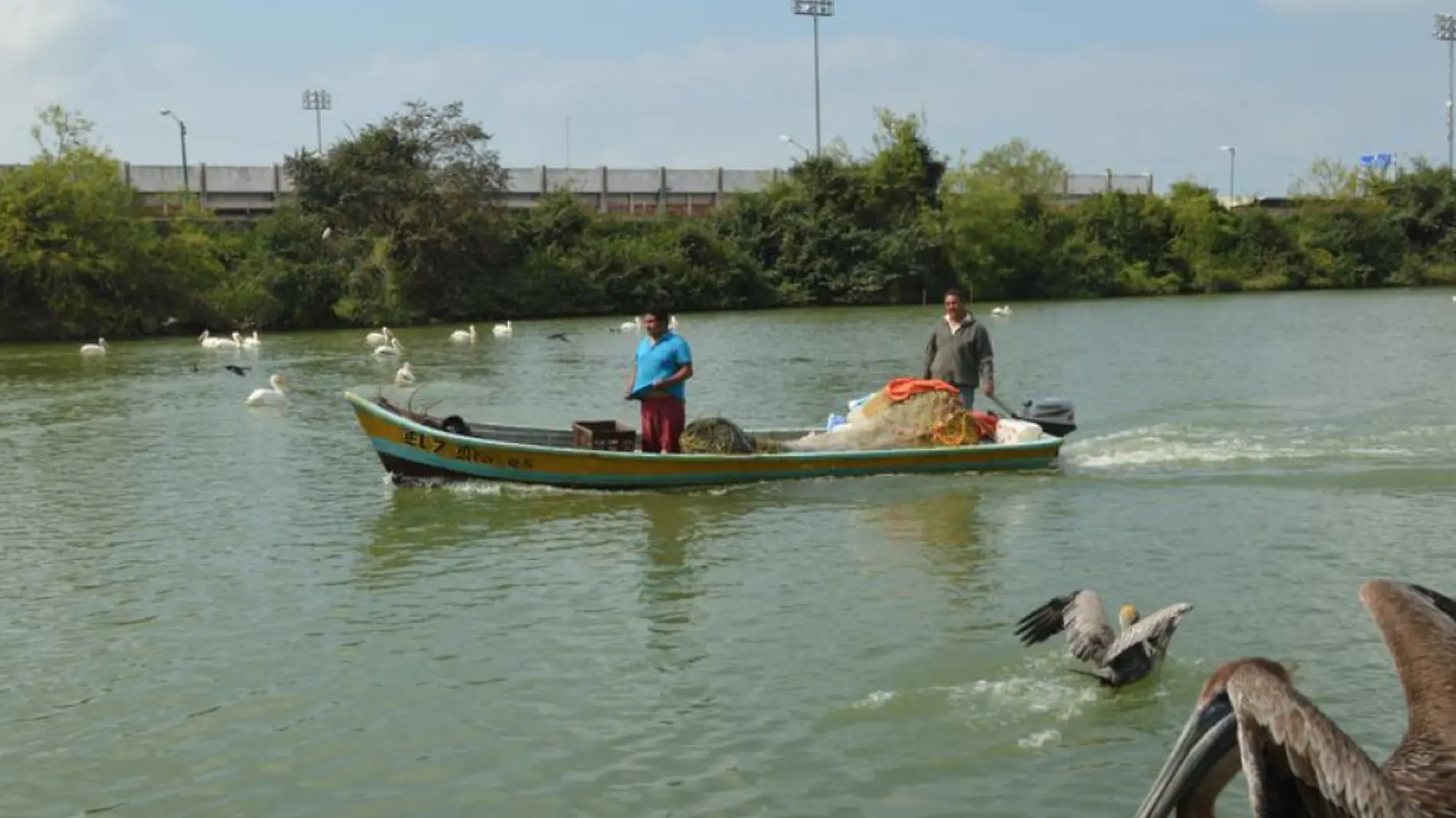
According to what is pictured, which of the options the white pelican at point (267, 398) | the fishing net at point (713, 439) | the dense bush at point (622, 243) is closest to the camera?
the fishing net at point (713, 439)

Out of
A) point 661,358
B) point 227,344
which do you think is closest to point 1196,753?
point 661,358

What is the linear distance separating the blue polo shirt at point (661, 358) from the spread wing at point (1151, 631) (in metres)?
6.59

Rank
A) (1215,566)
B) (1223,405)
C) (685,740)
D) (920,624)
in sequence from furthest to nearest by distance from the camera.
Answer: (1223,405) → (1215,566) → (920,624) → (685,740)

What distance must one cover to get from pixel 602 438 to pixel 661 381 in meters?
0.96

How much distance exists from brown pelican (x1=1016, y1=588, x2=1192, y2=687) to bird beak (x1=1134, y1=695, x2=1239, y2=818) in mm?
4122

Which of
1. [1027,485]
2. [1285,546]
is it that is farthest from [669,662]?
[1027,485]

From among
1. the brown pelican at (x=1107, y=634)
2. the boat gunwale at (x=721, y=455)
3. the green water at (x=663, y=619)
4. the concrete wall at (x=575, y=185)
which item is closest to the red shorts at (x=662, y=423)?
the boat gunwale at (x=721, y=455)

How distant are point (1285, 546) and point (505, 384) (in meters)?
18.4

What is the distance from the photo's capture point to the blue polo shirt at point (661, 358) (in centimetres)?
1389

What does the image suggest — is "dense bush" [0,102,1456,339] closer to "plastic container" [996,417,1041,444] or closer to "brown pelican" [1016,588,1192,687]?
"plastic container" [996,417,1041,444]

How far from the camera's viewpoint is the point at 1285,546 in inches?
457

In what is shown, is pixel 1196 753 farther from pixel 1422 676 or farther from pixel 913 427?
pixel 913 427

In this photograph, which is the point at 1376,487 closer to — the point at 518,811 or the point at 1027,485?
the point at 1027,485

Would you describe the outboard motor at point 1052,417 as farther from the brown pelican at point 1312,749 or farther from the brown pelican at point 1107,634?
the brown pelican at point 1312,749
